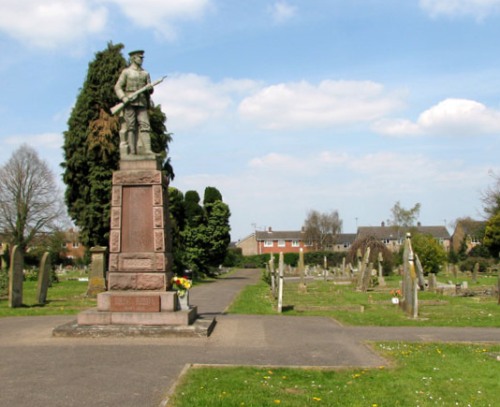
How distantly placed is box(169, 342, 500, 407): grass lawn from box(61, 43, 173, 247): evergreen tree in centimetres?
2514

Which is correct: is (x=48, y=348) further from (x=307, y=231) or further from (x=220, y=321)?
(x=307, y=231)

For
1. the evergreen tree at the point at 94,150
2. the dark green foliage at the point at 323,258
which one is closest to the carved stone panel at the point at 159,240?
the evergreen tree at the point at 94,150

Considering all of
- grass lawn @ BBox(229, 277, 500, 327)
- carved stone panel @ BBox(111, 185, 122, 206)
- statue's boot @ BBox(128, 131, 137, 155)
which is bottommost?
grass lawn @ BBox(229, 277, 500, 327)

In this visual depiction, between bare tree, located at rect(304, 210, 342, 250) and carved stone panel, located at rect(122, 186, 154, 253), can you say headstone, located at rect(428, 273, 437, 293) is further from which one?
bare tree, located at rect(304, 210, 342, 250)

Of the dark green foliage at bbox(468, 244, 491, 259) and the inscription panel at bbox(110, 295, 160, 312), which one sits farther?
the dark green foliage at bbox(468, 244, 491, 259)

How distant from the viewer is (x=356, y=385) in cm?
694

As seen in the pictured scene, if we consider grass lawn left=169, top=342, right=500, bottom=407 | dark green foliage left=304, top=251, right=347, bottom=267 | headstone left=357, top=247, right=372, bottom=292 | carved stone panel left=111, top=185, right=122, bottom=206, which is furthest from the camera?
dark green foliage left=304, top=251, right=347, bottom=267

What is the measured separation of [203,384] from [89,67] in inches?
1162

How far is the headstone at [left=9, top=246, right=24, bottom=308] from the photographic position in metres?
16.9

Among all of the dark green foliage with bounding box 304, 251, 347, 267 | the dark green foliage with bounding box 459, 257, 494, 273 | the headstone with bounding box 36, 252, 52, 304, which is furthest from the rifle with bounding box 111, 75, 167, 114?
the dark green foliage with bounding box 304, 251, 347, 267

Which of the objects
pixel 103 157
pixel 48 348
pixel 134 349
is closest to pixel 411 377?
pixel 134 349

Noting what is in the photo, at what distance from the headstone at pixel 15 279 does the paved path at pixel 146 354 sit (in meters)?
3.65

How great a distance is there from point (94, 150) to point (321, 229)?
75.0 metres

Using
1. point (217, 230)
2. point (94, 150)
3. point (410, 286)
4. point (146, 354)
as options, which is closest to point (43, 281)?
point (146, 354)
